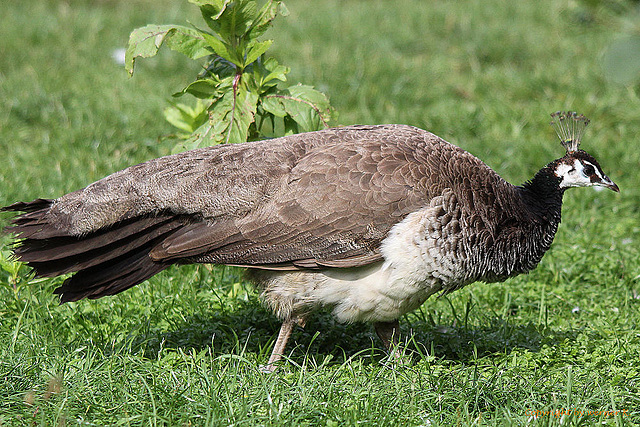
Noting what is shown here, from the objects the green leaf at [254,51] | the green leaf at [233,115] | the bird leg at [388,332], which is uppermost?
the green leaf at [254,51]

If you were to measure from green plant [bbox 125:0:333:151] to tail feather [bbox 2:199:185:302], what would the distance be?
63 cm

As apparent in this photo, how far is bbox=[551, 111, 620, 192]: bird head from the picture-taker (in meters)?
3.98

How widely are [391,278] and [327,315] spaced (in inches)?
37.8

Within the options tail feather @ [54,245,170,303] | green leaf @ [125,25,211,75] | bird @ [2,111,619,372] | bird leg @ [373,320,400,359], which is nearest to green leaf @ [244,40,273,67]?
green leaf @ [125,25,211,75]

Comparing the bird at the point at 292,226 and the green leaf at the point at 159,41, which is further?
the green leaf at the point at 159,41

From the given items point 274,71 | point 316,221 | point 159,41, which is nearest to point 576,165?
point 316,221

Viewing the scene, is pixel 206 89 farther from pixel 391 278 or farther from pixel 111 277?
pixel 391 278

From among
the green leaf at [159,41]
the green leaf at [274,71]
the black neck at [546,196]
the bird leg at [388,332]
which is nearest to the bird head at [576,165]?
the black neck at [546,196]

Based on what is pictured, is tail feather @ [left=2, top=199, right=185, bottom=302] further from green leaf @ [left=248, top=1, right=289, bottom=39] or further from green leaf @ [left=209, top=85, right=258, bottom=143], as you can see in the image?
green leaf @ [left=248, top=1, right=289, bottom=39]

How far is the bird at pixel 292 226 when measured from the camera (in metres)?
3.56

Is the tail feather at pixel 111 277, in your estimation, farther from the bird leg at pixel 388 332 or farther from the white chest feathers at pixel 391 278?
the bird leg at pixel 388 332

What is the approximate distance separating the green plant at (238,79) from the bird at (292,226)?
32 centimetres

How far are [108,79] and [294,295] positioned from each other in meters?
4.77

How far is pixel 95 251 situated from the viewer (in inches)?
143
